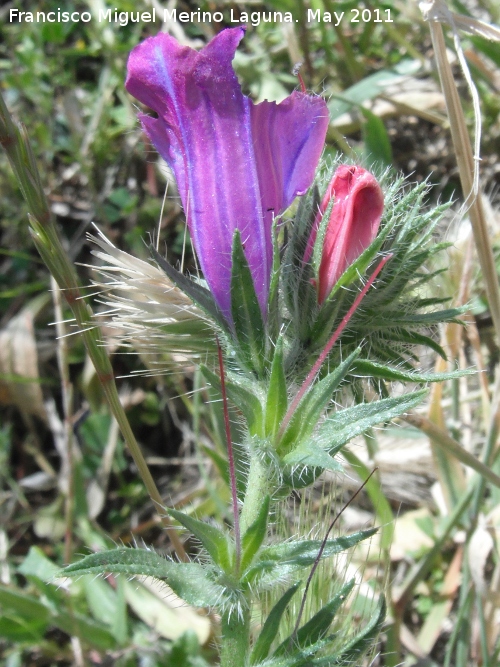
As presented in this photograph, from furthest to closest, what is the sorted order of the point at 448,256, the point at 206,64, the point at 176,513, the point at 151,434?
the point at 151,434 < the point at 448,256 < the point at 206,64 < the point at 176,513

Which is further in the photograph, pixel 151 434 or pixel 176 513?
pixel 151 434

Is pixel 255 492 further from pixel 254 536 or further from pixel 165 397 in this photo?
pixel 165 397

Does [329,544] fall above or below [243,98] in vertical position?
below

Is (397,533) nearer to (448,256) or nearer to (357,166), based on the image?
(448,256)

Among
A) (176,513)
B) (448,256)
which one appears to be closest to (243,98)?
(176,513)

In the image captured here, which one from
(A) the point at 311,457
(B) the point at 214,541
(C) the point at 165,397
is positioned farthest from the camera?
(C) the point at 165,397

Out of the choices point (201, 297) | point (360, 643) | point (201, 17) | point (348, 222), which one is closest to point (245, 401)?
point (201, 297)

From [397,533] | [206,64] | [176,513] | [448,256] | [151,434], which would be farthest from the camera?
[151,434]
